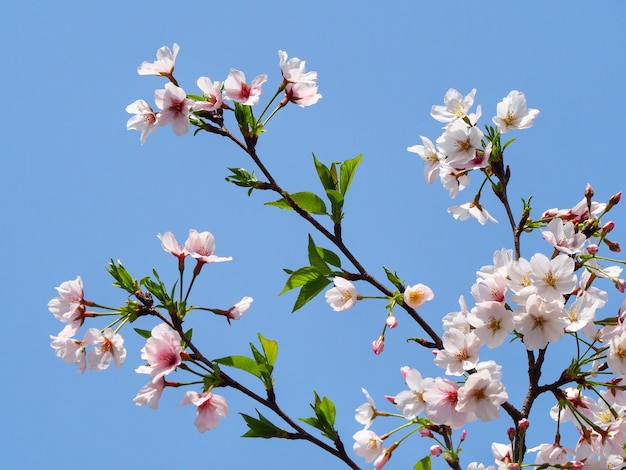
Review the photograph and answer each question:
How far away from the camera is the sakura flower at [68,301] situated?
2.62 meters

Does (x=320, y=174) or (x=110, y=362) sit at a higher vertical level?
(x=320, y=174)

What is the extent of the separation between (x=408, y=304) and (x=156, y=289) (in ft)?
3.12

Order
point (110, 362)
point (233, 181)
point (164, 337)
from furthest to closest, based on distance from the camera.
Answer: point (233, 181) → point (110, 362) → point (164, 337)

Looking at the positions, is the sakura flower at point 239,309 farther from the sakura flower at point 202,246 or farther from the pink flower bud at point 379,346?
the pink flower bud at point 379,346

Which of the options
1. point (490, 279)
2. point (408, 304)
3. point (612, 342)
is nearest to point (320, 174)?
point (408, 304)

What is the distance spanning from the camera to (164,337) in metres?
2.34

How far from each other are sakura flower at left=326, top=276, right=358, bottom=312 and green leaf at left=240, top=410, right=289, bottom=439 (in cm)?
54

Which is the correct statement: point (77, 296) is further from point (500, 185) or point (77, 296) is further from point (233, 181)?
point (500, 185)

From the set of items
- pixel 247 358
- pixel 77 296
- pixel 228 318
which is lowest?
pixel 247 358

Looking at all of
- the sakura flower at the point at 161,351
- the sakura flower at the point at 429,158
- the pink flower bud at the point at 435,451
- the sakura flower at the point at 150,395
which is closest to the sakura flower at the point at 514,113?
the sakura flower at the point at 429,158

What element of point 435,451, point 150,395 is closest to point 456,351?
point 435,451

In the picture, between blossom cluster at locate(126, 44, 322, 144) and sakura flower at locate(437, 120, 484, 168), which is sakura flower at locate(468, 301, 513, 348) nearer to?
sakura flower at locate(437, 120, 484, 168)

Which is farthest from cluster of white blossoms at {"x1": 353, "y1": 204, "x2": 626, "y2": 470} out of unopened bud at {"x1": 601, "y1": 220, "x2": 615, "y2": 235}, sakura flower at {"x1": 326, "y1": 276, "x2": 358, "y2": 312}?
sakura flower at {"x1": 326, "y1": 276, "x2": 358, "y2": 312}

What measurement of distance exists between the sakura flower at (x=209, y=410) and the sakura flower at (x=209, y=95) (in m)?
1.11
